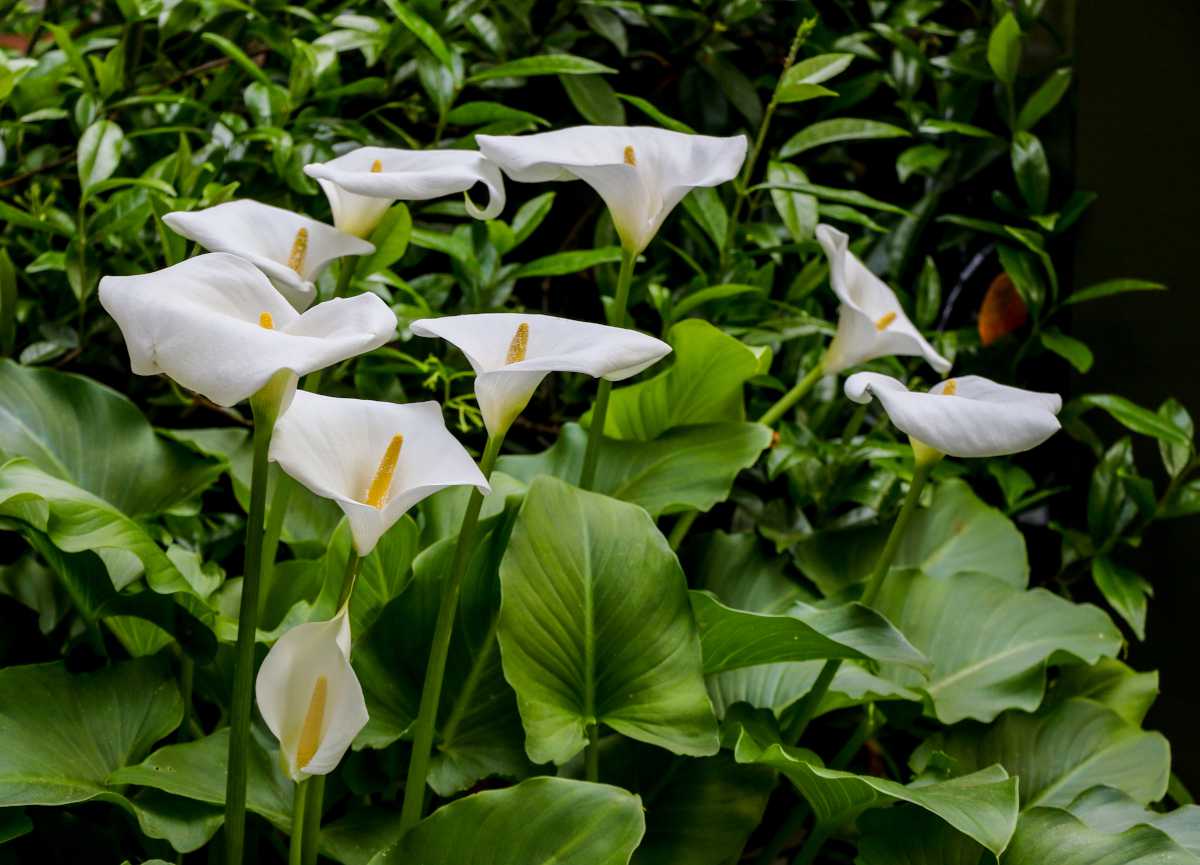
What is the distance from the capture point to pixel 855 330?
79 cm

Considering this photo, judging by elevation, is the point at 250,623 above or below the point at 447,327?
below

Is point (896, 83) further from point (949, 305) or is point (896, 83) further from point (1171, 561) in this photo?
point (1171, 561)

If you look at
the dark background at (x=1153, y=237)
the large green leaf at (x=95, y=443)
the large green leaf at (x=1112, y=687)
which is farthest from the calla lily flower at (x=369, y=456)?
the dark background at (x=1153, y=237)

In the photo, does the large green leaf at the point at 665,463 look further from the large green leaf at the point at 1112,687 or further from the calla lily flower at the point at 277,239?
the large green leaf at the point at 1112,687

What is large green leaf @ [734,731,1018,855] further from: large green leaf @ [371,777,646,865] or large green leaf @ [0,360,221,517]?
large green leaf @ [0,360,221,517]

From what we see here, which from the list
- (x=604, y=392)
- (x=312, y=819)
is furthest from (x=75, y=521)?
(x=604, y=392)

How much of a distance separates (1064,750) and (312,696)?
1.97ft

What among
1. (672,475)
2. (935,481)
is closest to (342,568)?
(672,475)

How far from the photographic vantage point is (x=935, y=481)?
111 centimetres

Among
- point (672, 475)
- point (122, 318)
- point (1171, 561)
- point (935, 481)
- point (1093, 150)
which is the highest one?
point (122, 318)

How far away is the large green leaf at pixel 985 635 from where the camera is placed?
83 centimetres

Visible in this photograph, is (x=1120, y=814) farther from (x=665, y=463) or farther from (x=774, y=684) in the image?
(x=665, y=463)

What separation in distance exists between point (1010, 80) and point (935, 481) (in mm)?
477

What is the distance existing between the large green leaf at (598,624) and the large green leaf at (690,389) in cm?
21
